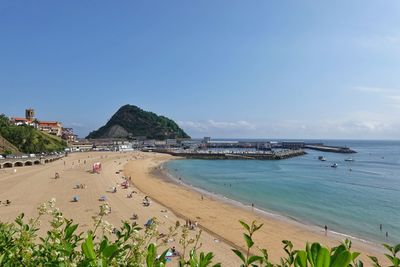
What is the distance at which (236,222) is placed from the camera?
26.8 meters

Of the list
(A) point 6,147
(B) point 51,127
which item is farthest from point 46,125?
(A) point 6,147

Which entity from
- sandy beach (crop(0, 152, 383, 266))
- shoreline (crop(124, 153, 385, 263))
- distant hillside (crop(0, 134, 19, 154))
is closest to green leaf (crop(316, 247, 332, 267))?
sandy beach (crop(0, 152, 383, 266))

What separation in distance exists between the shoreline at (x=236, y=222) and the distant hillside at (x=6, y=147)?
127ft

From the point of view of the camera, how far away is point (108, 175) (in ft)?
168

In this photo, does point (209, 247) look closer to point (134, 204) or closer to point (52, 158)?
point (134, 204)

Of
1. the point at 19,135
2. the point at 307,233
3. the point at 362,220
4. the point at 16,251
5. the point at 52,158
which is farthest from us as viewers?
the point at 19,135

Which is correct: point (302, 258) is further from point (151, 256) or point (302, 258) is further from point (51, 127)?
point (51, 127)

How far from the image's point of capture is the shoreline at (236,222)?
2194cm

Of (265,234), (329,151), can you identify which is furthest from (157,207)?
(329,151)

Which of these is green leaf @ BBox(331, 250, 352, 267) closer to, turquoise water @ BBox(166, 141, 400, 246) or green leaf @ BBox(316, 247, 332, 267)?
green leaf @ BBox(316, 247, 332, 267)

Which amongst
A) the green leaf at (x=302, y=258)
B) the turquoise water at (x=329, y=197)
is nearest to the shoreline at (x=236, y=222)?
the turquoise water at (x=329, y=197)

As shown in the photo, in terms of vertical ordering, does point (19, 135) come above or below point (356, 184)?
above

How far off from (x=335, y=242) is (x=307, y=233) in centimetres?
245

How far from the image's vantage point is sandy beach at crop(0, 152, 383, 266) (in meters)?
22.0
